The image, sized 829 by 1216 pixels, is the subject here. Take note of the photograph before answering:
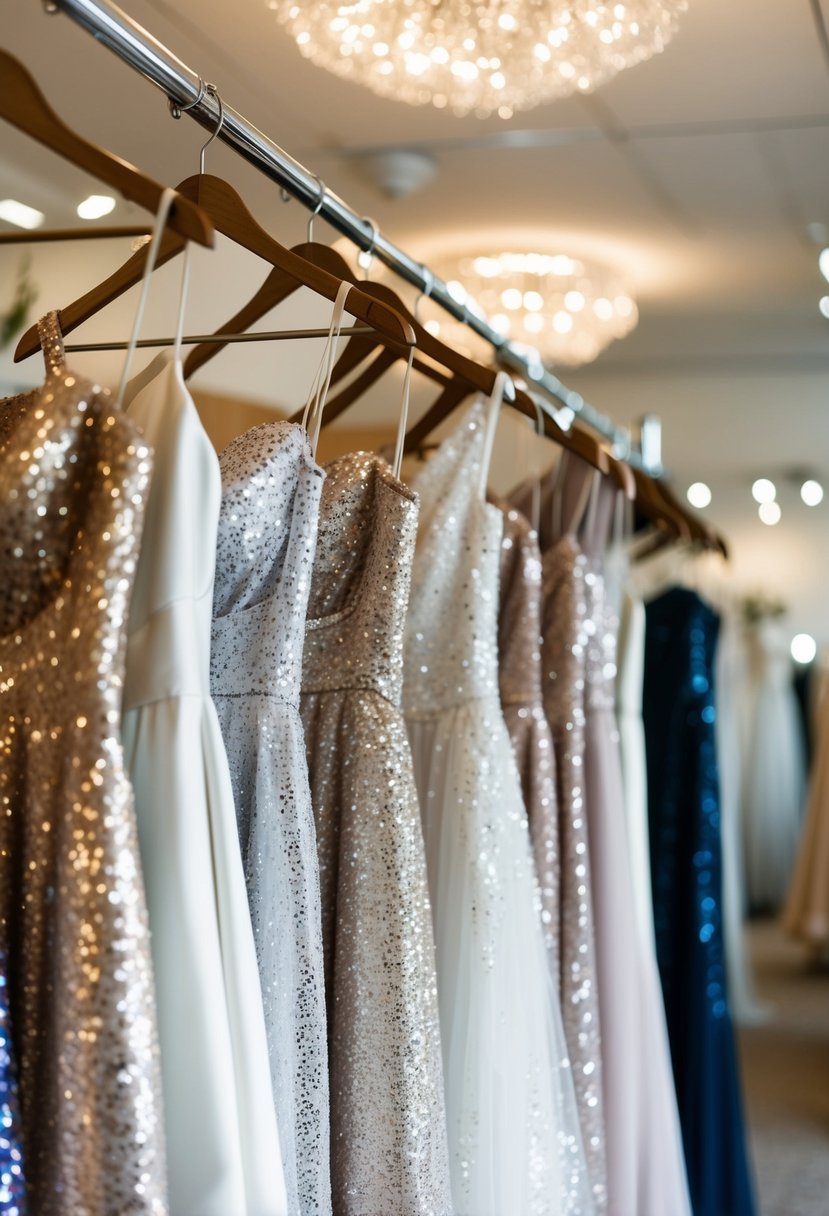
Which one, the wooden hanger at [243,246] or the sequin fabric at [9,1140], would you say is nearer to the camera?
the sequin fabric at [9,1140]

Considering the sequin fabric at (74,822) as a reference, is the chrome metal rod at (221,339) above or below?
above

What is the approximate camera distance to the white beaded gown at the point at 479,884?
1.23 meters

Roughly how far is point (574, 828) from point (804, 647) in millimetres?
5215

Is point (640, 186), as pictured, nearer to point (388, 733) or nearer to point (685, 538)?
point (685, 538)

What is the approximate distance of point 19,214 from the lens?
1.28 metres

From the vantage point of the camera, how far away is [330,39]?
7.95 feet

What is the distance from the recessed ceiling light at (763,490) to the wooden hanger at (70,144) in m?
5.89

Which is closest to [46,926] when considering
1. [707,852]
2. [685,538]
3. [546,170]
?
[707,852]

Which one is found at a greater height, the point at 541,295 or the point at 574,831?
the point at 541,295

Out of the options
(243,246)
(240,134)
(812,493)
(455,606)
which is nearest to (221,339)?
(243,246)

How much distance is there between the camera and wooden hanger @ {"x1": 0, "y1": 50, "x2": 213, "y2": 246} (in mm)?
809

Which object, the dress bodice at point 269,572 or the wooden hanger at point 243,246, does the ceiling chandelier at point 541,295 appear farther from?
the dress bodice at point 269,572

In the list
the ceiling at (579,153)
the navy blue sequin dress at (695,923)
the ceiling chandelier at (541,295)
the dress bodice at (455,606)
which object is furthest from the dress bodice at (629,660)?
the ceiling chandelier at (541,295)

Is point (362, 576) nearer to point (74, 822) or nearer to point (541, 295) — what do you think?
point (74, 822)
